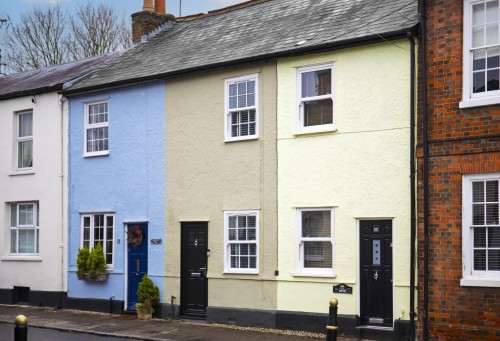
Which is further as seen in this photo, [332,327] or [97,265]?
[97,265]

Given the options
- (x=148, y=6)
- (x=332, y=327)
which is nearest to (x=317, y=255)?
(x=332, y=327)

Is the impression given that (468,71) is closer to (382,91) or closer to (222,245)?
(382,91)

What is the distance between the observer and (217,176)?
19688 millimetres

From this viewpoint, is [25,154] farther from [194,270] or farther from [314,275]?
[314,275]

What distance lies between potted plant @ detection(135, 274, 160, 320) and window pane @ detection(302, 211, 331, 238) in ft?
15.3

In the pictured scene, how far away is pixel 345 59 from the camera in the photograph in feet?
57.2

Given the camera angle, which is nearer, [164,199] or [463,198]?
[463,198]

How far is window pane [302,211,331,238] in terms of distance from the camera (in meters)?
17.6

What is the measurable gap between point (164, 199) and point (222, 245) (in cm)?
235

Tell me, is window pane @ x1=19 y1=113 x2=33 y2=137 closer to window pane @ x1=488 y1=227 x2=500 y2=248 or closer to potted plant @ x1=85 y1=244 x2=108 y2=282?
potted plant @ x1=85 y1=244 x2=108 y2=282

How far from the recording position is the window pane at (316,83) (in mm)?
17812

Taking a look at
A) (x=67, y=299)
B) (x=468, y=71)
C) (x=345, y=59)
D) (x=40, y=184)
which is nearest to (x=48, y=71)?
(x=40, y=184)

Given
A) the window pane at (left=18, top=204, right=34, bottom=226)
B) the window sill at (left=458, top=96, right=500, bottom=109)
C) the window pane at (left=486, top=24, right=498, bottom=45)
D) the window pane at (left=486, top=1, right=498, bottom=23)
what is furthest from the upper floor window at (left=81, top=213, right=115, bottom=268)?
the window pane at (left=486, top=1, right=498, bottom=23)

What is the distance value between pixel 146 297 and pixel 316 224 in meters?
5.20
